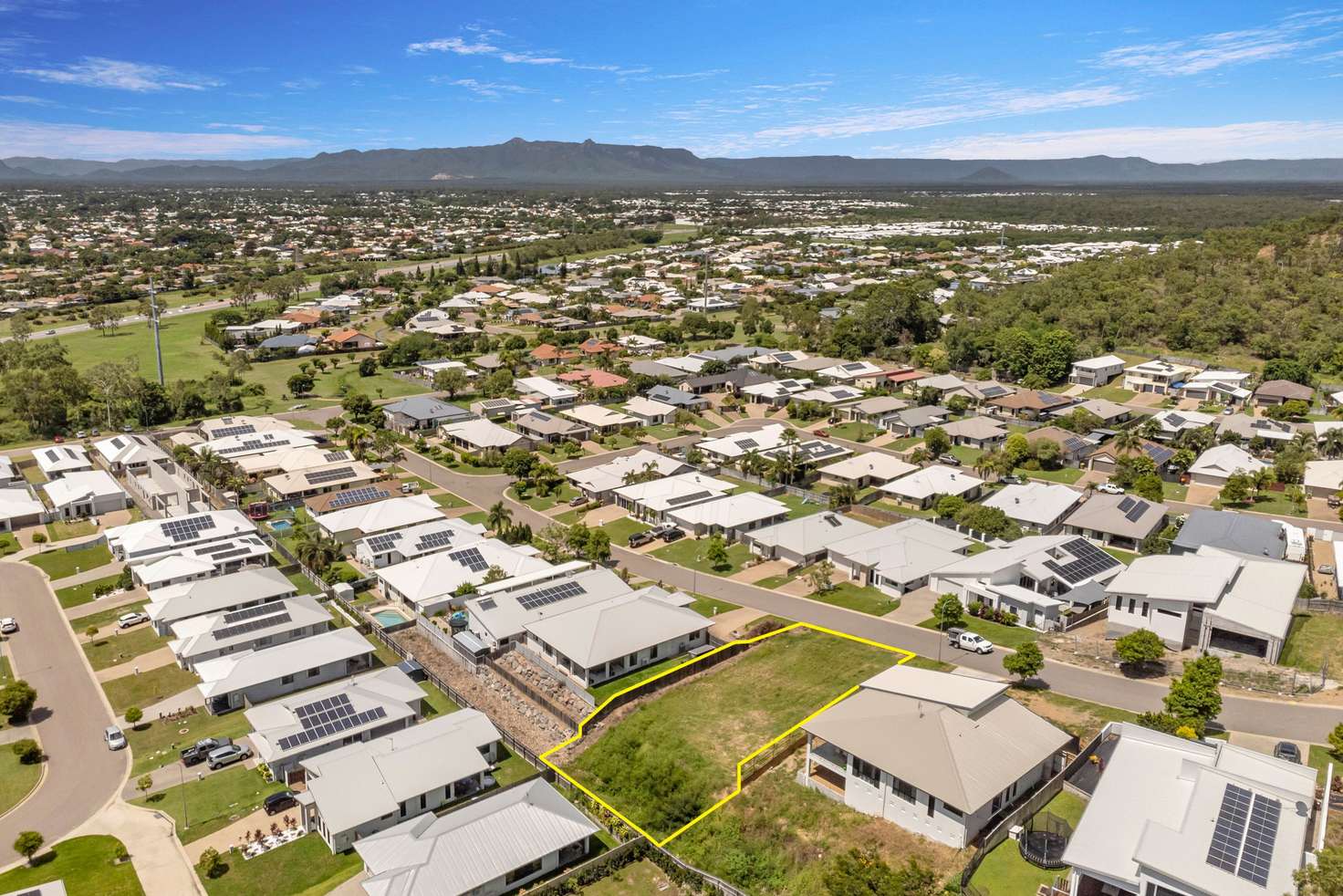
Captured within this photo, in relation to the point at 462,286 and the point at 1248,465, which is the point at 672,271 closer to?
the point at 462,286

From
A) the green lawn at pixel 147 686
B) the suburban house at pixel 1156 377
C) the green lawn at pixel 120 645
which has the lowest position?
the green lawn at pixel 147 686

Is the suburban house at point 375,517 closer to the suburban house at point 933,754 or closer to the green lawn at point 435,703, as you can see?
the green lawn at point 435,703

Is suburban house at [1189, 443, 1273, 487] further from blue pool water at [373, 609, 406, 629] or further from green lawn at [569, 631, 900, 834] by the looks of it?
blue pool water at [373, 609, 406, 629]

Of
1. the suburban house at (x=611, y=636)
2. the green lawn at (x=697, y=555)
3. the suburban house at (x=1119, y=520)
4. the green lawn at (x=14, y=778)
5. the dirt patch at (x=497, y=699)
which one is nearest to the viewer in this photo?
the green lawn at (x=14, y=778)

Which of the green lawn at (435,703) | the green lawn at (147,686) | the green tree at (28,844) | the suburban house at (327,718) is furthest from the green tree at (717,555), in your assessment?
the green tree at (28,844)

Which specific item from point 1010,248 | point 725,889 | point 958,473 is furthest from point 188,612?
point 1010,248

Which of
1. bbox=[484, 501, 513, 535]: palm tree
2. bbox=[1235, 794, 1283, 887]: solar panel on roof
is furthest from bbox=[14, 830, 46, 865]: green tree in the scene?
bbox=[1235, 794, 1283, 887]: solar panel on roof

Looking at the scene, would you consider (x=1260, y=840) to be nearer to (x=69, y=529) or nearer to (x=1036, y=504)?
(x=1036, y=504)
